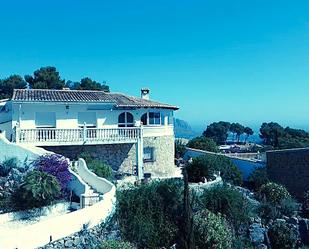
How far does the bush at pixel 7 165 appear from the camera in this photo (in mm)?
18700

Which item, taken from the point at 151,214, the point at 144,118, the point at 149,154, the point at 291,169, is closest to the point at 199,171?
the point at 149,154

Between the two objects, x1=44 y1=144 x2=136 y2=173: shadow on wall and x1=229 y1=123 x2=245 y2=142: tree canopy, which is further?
x1=229 y1=123 x2=245 y2=142: tree canopy

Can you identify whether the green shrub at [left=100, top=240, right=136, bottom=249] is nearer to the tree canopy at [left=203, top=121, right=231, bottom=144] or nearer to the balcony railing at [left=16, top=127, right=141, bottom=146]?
the balcony railing at [left=16, top=127, right=141, bottom=146]

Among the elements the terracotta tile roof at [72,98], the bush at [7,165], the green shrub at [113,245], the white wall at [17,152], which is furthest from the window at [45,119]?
the green shrub at [113,245]

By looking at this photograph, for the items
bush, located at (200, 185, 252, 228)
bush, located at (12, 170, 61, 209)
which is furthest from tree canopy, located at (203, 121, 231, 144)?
bush, located at (12, 170, 61, 209)

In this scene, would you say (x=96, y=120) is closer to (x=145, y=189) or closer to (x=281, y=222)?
Answer: (x=145, y=189)

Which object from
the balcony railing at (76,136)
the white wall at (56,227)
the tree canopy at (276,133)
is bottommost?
the white wall at (56,227)

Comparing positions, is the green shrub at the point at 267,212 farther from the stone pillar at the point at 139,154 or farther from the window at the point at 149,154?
the window at the point at 149,154

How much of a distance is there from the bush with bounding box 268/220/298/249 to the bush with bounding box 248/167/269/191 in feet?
28.8

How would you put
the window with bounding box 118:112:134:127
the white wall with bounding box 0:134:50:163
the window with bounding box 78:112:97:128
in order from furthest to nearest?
the window with bounding box 118:112:134:127 → the window with bounding box 78:112:97:128 → the white wall with bounding box 0:134:50:163

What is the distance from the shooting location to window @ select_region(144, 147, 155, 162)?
26.8 meters

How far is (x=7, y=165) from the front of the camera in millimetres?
19266

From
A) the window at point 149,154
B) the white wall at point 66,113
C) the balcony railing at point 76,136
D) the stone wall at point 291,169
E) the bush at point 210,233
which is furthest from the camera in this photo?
the stone wall at point 291,169

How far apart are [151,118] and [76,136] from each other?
611cm
